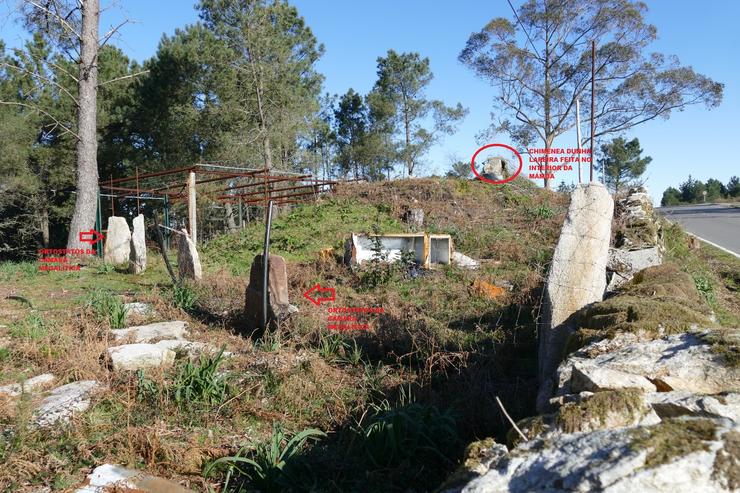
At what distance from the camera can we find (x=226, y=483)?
10.6 ft

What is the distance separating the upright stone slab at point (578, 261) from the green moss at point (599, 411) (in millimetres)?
2655

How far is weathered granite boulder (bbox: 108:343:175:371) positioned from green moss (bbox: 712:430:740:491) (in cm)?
472

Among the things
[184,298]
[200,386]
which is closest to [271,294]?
[184,298]

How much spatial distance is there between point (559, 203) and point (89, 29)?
1385cm

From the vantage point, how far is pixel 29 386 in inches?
189

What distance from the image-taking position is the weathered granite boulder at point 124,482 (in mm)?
3008

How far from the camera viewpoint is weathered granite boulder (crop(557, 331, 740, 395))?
247 centimetres

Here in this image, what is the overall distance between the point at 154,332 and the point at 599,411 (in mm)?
5599

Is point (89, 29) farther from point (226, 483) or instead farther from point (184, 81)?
point (226, 483)

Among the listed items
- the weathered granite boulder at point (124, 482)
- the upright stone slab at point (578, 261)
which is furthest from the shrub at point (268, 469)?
the upright stone slab at point (578, 261)

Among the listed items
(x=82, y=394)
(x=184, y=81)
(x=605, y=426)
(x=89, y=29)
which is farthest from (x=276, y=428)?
(x=184, y=81)

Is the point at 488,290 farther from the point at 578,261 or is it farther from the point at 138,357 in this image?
the point at 138,357

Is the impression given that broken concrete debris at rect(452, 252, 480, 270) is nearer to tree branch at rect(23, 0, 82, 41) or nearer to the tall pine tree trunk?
the tall pine tree trunk

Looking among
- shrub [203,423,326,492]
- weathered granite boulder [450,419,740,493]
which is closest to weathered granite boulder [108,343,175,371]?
shrub [203,423,326,492]
